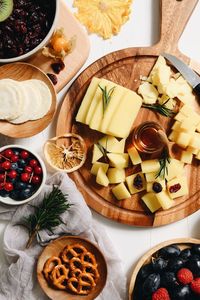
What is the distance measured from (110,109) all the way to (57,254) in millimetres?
587

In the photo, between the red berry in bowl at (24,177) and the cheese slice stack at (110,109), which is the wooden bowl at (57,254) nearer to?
the red berry in bowl at (24,177)

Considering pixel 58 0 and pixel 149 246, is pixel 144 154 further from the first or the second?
pixel 58 0

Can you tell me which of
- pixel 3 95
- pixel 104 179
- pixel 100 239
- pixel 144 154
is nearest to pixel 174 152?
pixel 144 154

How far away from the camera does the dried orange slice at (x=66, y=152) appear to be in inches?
82.4

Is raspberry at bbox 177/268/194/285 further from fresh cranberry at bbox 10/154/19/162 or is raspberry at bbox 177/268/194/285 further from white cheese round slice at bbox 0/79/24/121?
white cheese round slice at bbox 0/79/24/121

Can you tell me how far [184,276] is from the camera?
2059 mm

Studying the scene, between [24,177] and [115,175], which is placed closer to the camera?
[24,177]

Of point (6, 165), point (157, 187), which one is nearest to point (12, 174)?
point (6, 165)

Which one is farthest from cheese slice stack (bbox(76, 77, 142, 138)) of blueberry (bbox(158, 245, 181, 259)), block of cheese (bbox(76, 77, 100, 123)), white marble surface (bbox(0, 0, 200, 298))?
blueberry (bbox(158, 245, 181, 259))

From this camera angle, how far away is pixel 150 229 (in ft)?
7.12

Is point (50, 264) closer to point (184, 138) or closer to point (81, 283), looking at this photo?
point (81, 283)

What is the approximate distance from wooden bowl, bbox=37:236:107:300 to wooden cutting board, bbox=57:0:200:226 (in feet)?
0.47

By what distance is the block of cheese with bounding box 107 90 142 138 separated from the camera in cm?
206

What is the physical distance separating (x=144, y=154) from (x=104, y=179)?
0.62 ft
